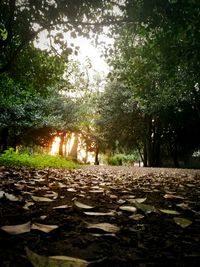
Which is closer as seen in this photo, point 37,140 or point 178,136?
point 178,136

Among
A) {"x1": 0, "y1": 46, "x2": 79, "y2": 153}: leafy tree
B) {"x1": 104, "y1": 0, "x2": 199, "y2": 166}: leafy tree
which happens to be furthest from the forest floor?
{"x1": 0, "y1": 46, "x2": 79, "y2": 153}: leafy tree

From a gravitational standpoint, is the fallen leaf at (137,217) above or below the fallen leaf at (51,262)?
above

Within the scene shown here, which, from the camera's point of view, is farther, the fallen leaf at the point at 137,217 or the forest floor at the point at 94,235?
the fallen leaf at the point at 137,217

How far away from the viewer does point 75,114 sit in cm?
3344

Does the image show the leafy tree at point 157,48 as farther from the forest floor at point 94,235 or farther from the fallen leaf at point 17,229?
the fallen leaf at point 17,229

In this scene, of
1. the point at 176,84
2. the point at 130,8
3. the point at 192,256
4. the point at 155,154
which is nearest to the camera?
the point at 192,256

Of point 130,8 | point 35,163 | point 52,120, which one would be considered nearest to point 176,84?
point 35,163

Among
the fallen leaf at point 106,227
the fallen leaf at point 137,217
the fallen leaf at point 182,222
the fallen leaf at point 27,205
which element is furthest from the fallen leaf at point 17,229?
the fallen leaf at point 182,222

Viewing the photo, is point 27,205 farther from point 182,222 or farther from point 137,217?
point 182,222

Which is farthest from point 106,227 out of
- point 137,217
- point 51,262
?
point 51,262

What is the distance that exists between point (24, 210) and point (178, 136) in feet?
104

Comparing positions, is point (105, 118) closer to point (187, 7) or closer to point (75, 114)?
point (75, 114)

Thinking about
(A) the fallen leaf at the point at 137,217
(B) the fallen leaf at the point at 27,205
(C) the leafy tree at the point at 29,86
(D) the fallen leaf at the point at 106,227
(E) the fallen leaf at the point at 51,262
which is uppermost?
(C) the leafy tree at the point at 29,86

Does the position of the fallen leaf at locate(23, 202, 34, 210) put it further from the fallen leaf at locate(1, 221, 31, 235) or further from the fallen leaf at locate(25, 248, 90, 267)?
the fallen leaf at locate(25, 248, 90, 267)
